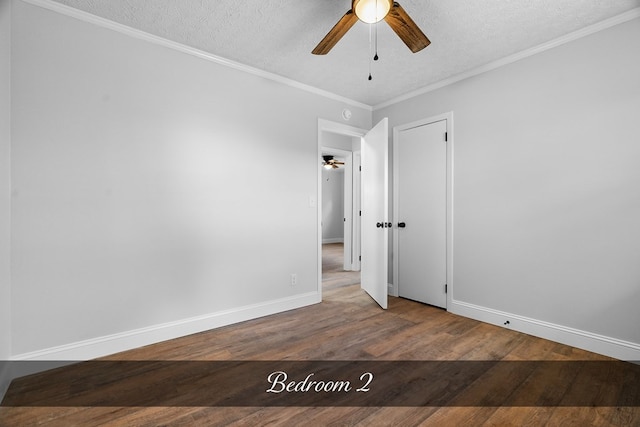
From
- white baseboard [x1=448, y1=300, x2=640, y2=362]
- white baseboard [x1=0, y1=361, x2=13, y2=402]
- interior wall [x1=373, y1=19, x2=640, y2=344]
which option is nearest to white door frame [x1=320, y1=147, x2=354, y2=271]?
interior wall [x1=373, y1=19, x2=640, y2=344]

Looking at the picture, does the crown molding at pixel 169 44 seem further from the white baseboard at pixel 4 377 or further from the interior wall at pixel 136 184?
the white baseboard at pixel 4 377

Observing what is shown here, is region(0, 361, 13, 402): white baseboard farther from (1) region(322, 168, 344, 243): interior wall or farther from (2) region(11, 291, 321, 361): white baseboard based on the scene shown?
(1) region(322, 168, 344, 243): interior wall

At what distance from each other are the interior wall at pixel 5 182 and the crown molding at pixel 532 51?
3634 millimetres

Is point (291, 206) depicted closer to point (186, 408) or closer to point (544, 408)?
point (186, 408)

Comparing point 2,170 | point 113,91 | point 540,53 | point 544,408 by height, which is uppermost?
point 540,53

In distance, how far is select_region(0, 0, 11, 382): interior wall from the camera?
1.84 metres

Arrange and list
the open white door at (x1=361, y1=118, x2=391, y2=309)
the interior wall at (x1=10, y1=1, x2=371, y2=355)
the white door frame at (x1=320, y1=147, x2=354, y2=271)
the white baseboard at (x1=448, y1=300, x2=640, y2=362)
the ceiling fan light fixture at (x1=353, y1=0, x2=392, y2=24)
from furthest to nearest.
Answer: the white door frame at (x1=320, y1=147, x2=354, y2=271) → the open white door at (x1=361, y1=118, x2=391, y2=309) → the white baseboard at (x1=448, y1=300, x2=640, y2=362) → the interior wall at (x1=10, y1=1, x2=371, y2=355) → the ceiling fan light fixture at (x1=353, y1=0, x2=392, y2=24)

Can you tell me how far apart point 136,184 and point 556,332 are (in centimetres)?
379

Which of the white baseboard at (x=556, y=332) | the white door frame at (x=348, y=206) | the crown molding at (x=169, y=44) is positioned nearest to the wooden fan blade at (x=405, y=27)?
the crown molding at (x=169, y=44)

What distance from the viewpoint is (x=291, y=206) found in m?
3.43

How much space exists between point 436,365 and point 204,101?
9.81 ft

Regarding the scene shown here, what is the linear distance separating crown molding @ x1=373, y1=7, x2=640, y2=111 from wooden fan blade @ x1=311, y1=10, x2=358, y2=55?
70.3 inches

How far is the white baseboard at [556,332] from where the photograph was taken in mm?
2232

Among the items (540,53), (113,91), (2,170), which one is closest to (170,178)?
(113,91)
